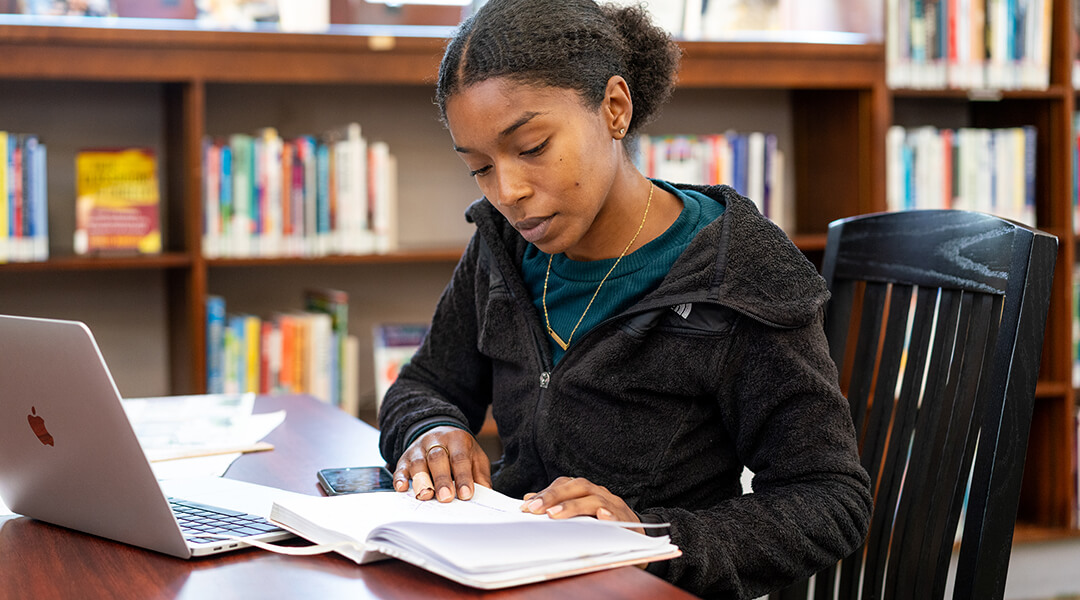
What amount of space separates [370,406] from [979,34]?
5.57 feet

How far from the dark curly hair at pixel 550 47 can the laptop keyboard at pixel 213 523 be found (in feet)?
1.46

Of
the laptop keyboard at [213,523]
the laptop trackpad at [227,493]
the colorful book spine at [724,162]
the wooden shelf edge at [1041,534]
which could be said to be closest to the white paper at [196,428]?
the laptop trackpad at [227,493]

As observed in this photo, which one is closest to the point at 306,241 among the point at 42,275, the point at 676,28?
the point at 42,275

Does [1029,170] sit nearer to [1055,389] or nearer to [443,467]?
[1055,389]

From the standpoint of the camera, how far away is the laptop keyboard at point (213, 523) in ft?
2.68

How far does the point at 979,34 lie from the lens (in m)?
2.54

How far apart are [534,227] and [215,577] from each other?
0.46 meters

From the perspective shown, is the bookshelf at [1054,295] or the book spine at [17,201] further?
the bookshelf at [1054,295]

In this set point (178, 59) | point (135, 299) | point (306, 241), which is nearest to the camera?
point (178, 59)

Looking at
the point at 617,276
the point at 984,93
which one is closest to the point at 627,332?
the point at 617,276

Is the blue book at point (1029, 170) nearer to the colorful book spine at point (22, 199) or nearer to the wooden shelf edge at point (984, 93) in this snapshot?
the wooden shelf edge at point (984, 93)

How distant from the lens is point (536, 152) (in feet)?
3.26

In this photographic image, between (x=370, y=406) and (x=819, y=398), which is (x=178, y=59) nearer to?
(x=370, y=406)

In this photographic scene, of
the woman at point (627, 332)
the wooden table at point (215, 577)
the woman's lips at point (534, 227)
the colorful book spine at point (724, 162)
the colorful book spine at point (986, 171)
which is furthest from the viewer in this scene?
the colorful book spine at point (986, 171)
